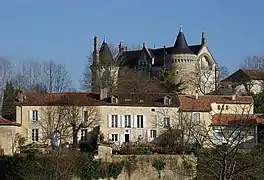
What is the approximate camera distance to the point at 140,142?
149 ft

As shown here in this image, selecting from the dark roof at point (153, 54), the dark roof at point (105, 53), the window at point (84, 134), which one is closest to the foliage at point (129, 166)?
the window at point (84, 134)

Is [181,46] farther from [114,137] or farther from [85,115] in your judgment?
[85,115]

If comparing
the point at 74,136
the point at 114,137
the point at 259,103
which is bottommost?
the point at 114,137

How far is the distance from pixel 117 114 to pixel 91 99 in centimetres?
231

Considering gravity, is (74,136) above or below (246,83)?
below

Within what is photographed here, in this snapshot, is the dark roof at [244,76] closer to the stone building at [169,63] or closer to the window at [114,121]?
the stone building at [169,63]

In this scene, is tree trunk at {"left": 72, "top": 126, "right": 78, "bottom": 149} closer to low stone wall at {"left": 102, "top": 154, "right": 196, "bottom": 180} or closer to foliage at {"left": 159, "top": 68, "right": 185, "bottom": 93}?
low stone wall at {"left": 102, "top": 154, "right": 196, "bottom": 180}

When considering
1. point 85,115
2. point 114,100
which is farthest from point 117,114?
point 85,115

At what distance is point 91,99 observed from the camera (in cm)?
4778

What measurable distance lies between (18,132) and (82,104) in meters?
5.09

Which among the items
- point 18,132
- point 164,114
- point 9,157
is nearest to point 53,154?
point 9,157

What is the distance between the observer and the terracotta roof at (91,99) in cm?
4681

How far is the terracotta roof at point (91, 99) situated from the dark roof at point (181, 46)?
71.3 ft

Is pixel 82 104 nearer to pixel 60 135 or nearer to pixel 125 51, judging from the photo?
pixel 60 135
